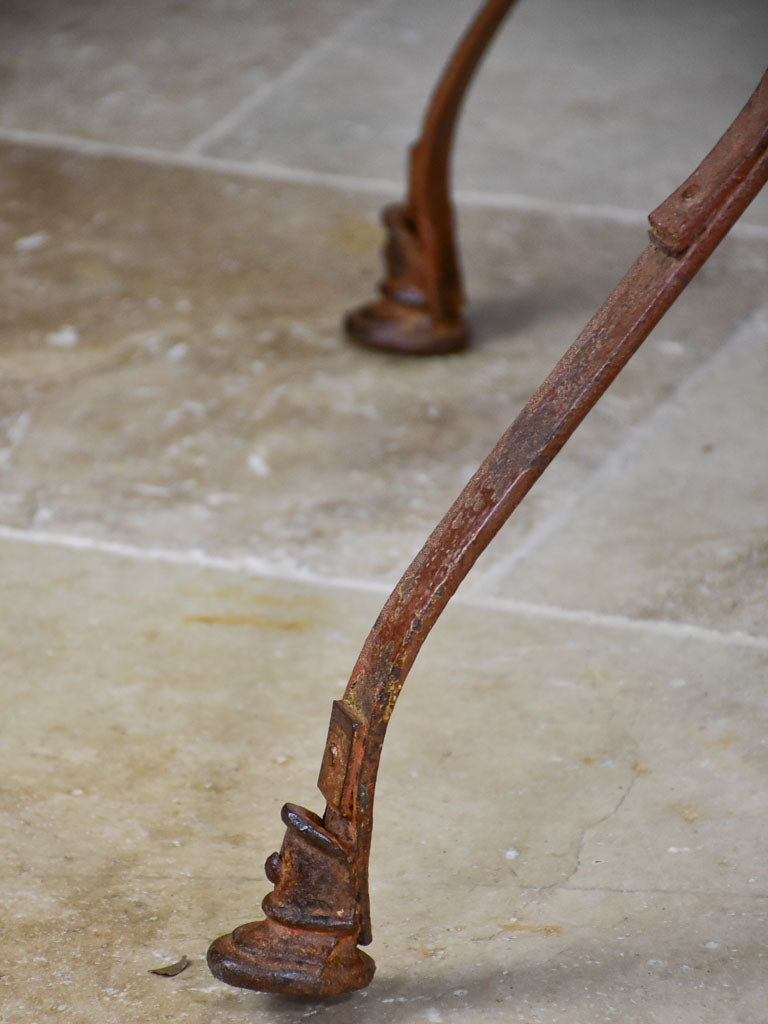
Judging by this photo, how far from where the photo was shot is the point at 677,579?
70.7 inches

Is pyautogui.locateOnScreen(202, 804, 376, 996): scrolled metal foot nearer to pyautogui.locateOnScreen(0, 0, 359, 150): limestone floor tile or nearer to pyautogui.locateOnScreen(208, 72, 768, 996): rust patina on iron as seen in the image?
pyautogui.locateOnScreen(208, 72, 768, 996): rust patina on iron

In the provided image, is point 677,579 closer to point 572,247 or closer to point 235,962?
point 235,962

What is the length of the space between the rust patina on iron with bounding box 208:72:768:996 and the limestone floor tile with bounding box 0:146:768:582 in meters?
0.70

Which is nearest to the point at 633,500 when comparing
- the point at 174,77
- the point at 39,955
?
the point at 39,955

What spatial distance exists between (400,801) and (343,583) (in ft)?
1.42

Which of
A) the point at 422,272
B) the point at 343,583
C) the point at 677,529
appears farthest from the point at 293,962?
the point at 422,272

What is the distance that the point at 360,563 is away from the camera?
184 cm

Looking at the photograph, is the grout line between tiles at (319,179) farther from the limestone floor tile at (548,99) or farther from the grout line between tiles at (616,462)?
the grout line between tiles at (616,462)

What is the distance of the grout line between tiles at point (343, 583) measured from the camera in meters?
1.69

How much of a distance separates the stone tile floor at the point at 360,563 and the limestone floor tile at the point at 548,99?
2cm

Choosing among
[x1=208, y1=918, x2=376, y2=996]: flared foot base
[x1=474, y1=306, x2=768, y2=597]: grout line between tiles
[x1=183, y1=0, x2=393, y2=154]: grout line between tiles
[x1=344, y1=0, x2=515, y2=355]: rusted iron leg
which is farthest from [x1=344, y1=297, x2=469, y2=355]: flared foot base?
[x1=208, y1=918, x2=376, y2=996]: flared foot base

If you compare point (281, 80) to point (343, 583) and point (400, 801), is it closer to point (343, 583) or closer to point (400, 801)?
point (343, 583)

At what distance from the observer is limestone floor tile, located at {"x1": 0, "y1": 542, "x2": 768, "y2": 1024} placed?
47.1 inches

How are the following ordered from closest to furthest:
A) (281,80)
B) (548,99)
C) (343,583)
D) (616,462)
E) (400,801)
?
(400,801), (343,583), (616,462), (548,99), (281,80)
